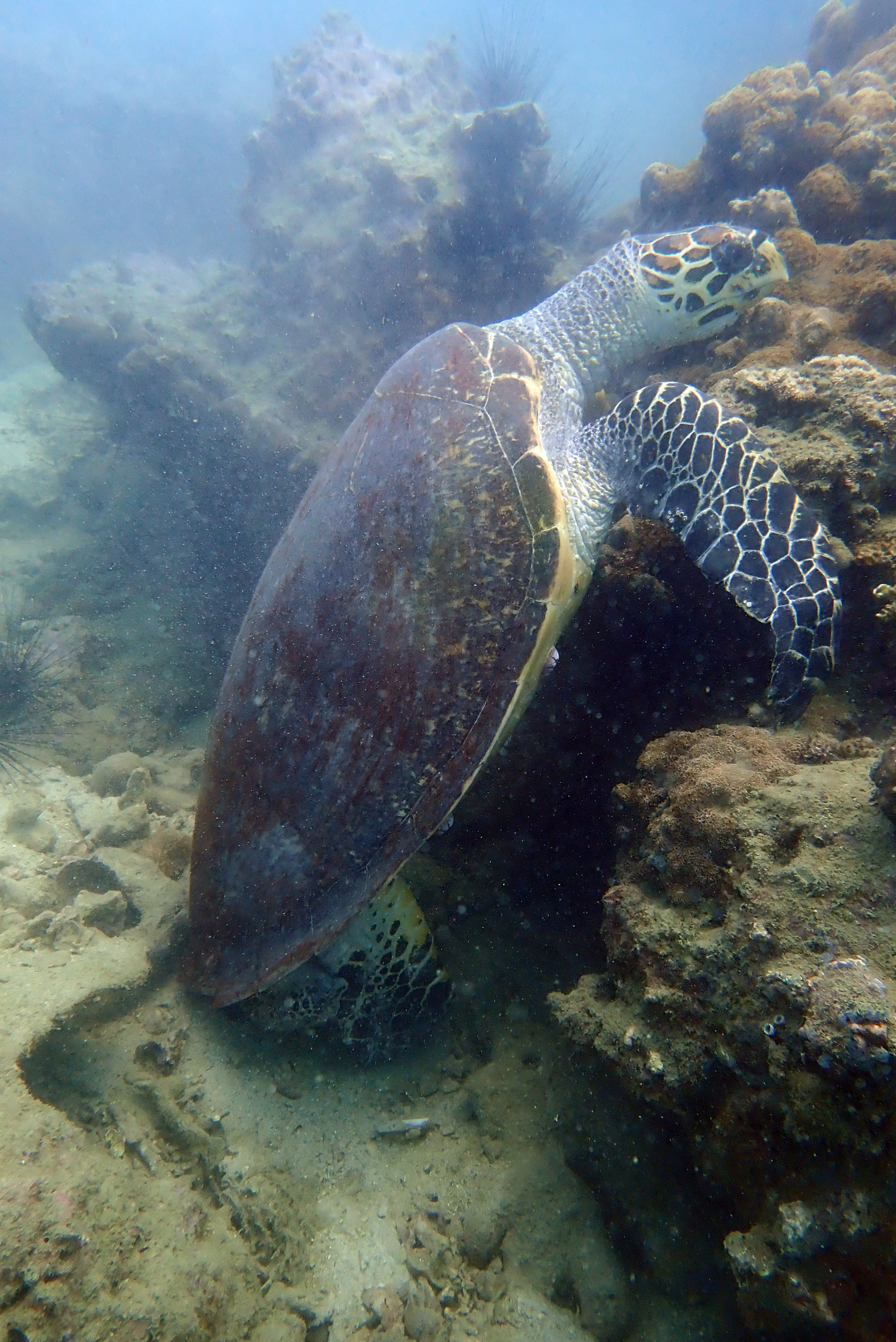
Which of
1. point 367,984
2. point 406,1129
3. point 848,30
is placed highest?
point 848,30

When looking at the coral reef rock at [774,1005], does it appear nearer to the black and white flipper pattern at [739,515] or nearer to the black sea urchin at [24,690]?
the black and white flipper pattern at [739,515]

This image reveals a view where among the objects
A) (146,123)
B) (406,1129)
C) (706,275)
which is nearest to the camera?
(406,1129)

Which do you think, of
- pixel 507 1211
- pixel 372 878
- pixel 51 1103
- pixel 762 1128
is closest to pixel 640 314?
→ pixel 372 878

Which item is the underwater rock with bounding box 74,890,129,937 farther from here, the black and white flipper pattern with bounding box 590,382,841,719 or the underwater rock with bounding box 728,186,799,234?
the underwater rock with bounding box 728,186,799,234

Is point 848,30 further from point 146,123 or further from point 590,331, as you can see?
→ point 146,123

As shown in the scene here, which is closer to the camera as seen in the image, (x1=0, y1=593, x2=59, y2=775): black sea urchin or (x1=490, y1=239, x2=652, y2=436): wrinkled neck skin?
(x1=490, y1=239, x2=652, y2=436): wrinkled neck skin

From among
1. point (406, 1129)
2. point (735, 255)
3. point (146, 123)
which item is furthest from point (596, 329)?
point (146, 123)

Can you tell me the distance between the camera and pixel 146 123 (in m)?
27.6

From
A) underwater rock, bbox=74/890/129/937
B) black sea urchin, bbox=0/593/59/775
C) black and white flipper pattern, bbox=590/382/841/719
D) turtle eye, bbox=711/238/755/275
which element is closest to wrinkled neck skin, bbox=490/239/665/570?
turtle eye, bbox=711/238/755/275

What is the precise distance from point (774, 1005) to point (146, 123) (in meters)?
40.6

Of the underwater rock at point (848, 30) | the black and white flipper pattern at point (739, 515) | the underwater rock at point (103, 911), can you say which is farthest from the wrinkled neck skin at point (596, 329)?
the underwater rock at point (848, 30)

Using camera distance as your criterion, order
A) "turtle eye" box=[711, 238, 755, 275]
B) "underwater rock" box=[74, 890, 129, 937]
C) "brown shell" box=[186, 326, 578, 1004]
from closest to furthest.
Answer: "brown shell" box=[186, 326, 578, 1004] → "underwater rock" box=[74, 890, 129, 937] → "turtle eye" box=[711, 238, 755, 275]

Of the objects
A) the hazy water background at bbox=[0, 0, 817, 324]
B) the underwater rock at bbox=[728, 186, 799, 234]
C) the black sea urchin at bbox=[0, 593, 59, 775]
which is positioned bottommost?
the black sea urchin at bbox=[0, 593, 59, 775]

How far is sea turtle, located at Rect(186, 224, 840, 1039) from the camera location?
223 centimetres
